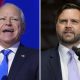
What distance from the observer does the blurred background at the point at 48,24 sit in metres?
1.34

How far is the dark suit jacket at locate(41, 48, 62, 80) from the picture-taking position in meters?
1.32

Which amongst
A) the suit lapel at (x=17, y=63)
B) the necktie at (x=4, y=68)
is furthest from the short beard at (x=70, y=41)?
the necktie at (x=4, y=68)

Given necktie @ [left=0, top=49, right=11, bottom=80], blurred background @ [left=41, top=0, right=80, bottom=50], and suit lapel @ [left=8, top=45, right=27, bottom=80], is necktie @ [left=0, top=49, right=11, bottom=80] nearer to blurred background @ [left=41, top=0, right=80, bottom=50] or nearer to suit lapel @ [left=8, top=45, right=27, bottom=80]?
suit lapel @ [left=8, top=45, right=27, bottom=80]

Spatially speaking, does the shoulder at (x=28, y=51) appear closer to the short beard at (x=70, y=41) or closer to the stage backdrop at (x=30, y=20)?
the stage backdrop at (x=30, y=20)

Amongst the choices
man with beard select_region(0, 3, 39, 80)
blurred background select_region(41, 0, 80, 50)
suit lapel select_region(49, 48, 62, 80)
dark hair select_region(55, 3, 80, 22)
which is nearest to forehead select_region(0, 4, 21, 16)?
man with beard select_region(0, 3, 39, 80)

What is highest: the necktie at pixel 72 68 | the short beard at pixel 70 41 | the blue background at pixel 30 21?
the blue background at pixel 30 21

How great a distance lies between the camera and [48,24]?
53.0 inches

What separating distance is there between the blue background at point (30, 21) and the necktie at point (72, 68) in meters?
0.26

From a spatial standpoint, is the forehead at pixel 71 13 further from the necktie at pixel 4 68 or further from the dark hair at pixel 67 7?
the necktie at pixel 4 68

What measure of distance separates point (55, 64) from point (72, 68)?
0.42 ft

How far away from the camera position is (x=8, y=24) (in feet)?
4.30

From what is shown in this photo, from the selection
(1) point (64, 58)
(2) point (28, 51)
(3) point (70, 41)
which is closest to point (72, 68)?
(1) point (64, 58)

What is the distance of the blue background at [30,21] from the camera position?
135 cm

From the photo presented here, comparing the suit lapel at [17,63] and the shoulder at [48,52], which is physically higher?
the shoulder at [48,52]
